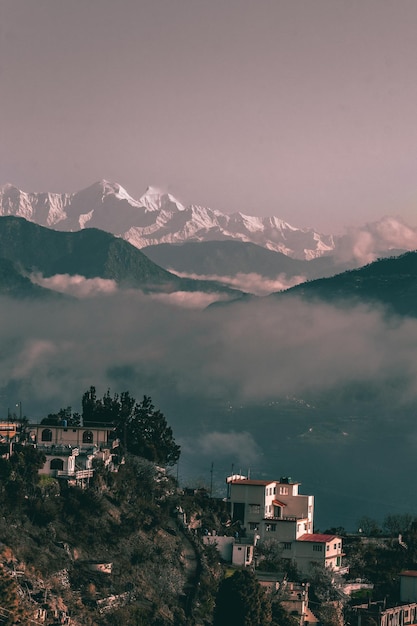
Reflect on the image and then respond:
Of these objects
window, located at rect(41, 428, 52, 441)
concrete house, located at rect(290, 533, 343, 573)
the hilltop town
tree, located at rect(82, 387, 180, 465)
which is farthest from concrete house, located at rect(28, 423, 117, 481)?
concrete house, located at rect(290, 533, 343, 573)

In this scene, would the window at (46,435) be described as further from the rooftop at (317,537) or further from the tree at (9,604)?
the tree at (9,604)

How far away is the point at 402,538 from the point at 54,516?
Answer: 4952 cm

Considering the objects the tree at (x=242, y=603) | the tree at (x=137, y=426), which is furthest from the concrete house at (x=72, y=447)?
the tree at (x=242, y=603)

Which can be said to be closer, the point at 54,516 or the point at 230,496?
the point at 54,516

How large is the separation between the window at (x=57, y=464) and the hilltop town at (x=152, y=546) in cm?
14

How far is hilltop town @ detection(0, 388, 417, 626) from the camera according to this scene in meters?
136

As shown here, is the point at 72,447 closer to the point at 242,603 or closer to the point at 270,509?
the point at 270,509

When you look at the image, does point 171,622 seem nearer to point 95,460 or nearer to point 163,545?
point 163,545

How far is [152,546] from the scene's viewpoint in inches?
5842

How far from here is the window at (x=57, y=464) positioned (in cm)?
14912

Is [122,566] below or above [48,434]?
below

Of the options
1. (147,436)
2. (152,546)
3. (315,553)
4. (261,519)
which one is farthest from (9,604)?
(147,436)

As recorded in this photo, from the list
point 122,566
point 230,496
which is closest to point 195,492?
point 230,496

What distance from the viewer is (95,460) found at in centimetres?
15375
